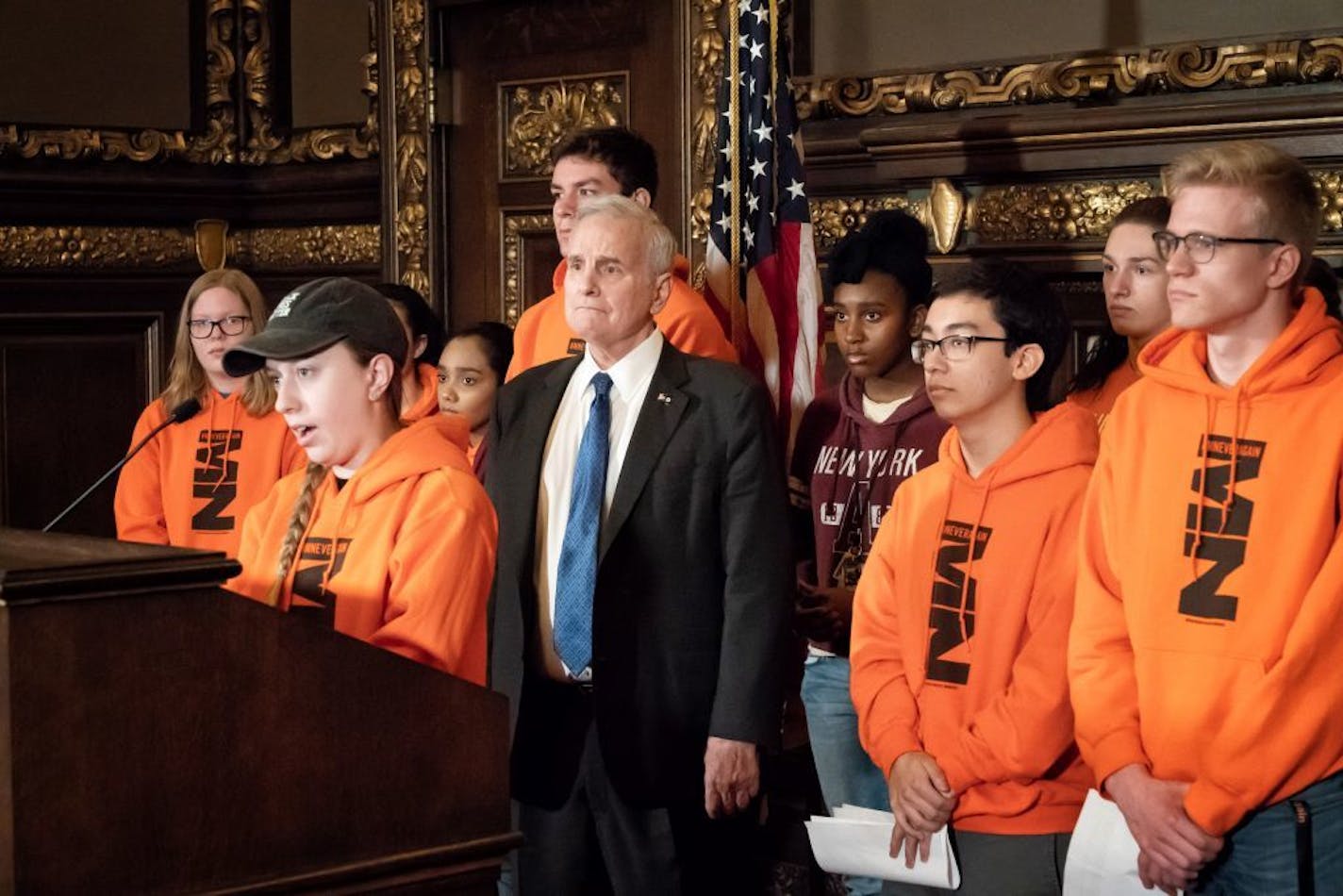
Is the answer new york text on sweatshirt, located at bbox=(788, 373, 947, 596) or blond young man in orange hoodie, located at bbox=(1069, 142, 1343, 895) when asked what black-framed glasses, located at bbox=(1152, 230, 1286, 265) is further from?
new york text on sweatshirt, located at bbox=(788, 373, 947, 596)

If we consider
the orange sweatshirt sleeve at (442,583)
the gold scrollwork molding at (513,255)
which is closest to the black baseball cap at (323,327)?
the orange sweatshirt sleeve at (442,583)

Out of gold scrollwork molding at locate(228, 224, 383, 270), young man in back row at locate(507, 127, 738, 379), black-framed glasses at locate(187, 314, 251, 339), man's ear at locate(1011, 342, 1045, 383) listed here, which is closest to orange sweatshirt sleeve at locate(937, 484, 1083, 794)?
man's ear at locate(1011, 342, 1045, 383)

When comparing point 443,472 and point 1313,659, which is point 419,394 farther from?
point 1313,659

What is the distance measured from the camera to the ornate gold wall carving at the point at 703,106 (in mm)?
5293

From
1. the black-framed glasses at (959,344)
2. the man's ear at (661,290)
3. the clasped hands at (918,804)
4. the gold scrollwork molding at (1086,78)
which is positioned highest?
the gold scrollwork molding at (1086,78)

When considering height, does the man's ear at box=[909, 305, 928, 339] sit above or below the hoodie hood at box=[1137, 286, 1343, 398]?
above

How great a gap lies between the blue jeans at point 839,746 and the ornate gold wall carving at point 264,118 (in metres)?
3.58

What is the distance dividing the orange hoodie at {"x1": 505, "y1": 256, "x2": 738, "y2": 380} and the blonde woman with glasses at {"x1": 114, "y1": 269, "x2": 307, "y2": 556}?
0.60 m

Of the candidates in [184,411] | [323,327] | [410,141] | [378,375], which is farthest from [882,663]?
A: [410,141]

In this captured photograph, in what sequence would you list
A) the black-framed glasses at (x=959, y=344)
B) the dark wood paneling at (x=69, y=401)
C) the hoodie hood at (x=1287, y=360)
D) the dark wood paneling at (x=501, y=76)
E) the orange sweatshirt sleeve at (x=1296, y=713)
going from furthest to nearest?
the dark wood paneling at (x=69, y=401), the dark wood paneling at (x=501, y=76), the black-framed glasses at (x=959, y=344), the hoodie hood at (x=1287, y=360), the orange sweatshirt sleeve at (x=1296, y=713)

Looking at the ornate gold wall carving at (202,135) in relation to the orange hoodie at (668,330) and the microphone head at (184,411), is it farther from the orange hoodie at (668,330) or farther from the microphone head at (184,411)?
the microphone head at (184,411)

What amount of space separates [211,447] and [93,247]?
2448mm

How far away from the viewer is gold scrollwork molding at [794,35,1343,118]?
3982 mm

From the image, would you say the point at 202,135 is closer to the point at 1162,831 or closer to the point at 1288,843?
the point at 1162,831
